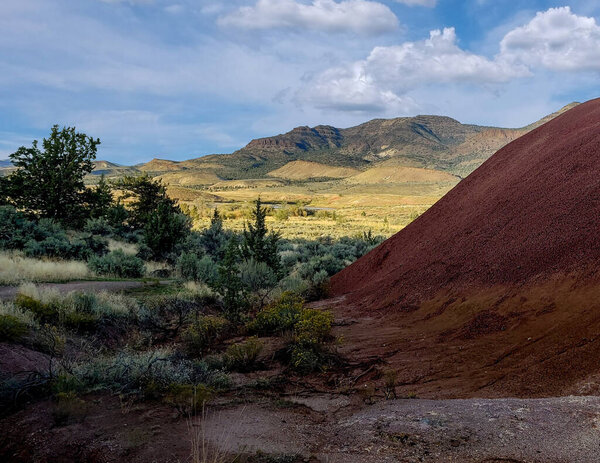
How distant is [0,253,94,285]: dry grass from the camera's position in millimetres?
10414

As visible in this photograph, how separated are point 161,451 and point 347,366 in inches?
150

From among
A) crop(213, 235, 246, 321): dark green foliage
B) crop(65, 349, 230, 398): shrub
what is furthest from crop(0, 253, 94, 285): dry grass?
crop(65, 349, 230, 398): shrub

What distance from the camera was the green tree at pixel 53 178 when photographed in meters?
18.5

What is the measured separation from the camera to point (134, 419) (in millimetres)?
4305

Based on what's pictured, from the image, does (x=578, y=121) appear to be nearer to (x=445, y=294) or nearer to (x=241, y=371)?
(x=445, y=294)

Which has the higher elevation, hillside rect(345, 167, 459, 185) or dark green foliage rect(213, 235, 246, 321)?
hillside rect(345, 167, 459, 185)

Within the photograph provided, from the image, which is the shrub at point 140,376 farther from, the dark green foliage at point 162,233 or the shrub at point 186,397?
the dark green foliage at point 162,233

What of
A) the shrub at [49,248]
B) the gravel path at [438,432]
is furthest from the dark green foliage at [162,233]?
the gravel path at [438,432]

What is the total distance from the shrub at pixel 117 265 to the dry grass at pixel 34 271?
45 cm

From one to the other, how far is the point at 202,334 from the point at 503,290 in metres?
5.96

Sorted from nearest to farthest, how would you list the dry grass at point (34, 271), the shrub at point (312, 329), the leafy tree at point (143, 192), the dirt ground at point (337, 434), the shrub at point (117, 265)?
the dirt ground at point (337, 434) < the shrub at point (312, 329) < the dry grass at point (34, 271) < the shrub at point (117, 265) < the leafy tree at point (143, 192)

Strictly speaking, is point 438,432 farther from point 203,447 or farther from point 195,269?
point 195,269

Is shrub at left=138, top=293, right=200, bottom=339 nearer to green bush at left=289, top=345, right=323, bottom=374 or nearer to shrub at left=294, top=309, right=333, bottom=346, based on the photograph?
shrub at left=294, top=309, right=333, bottom=346

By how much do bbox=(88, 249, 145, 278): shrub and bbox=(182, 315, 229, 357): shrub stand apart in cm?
608
